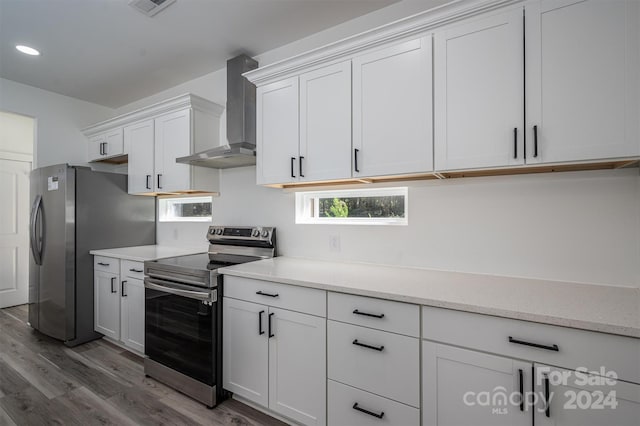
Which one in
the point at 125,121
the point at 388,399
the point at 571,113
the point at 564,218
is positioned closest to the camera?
the point at 571,113

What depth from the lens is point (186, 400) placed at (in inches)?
81.7

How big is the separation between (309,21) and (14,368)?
3.72 m

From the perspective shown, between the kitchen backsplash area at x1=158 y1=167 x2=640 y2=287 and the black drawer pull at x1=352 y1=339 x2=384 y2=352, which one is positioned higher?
the kitchen backsplash area at x1=158 y1=167 x2=640 y2=287

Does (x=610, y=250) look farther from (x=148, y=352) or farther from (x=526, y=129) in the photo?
(x=148, y=352)

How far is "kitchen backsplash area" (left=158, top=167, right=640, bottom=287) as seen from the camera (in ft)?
4.87

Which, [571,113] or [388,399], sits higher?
[571,113]

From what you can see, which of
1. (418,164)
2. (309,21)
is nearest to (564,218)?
(418,164)

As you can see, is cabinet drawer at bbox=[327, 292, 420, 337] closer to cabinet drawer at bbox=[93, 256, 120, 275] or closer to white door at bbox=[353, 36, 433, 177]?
white door at bbox=[353, 36, 433, 177]

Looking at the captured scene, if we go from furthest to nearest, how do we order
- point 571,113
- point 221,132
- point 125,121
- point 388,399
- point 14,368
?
point 125,121 < point 221,132 < point 14,368 < point 388,399 < point 571,113

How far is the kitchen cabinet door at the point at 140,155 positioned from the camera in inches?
121

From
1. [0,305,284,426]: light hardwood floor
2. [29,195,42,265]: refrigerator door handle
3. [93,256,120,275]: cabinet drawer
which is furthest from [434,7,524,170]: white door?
[29,195,42,265]: refrigerator door handle

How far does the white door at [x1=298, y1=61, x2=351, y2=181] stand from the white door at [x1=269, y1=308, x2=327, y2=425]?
0.92m

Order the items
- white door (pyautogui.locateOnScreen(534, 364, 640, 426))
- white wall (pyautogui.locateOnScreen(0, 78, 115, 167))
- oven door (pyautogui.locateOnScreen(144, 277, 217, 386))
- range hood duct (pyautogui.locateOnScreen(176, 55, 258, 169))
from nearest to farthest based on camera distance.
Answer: white door (pyautogui.locateOnScreen(534, 364, 640, 426)) < oven door (pyautogui.locateOnScreen(144, 277, 217, 386)) < range hood duct (pyautogui.locateOnScreen(176, 55, 258, 169)) < white wall (pyautogui.locateOnScreen(0, 78, 115, 167))

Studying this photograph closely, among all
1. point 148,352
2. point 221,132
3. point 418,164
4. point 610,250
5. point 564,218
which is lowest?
point 148,352
